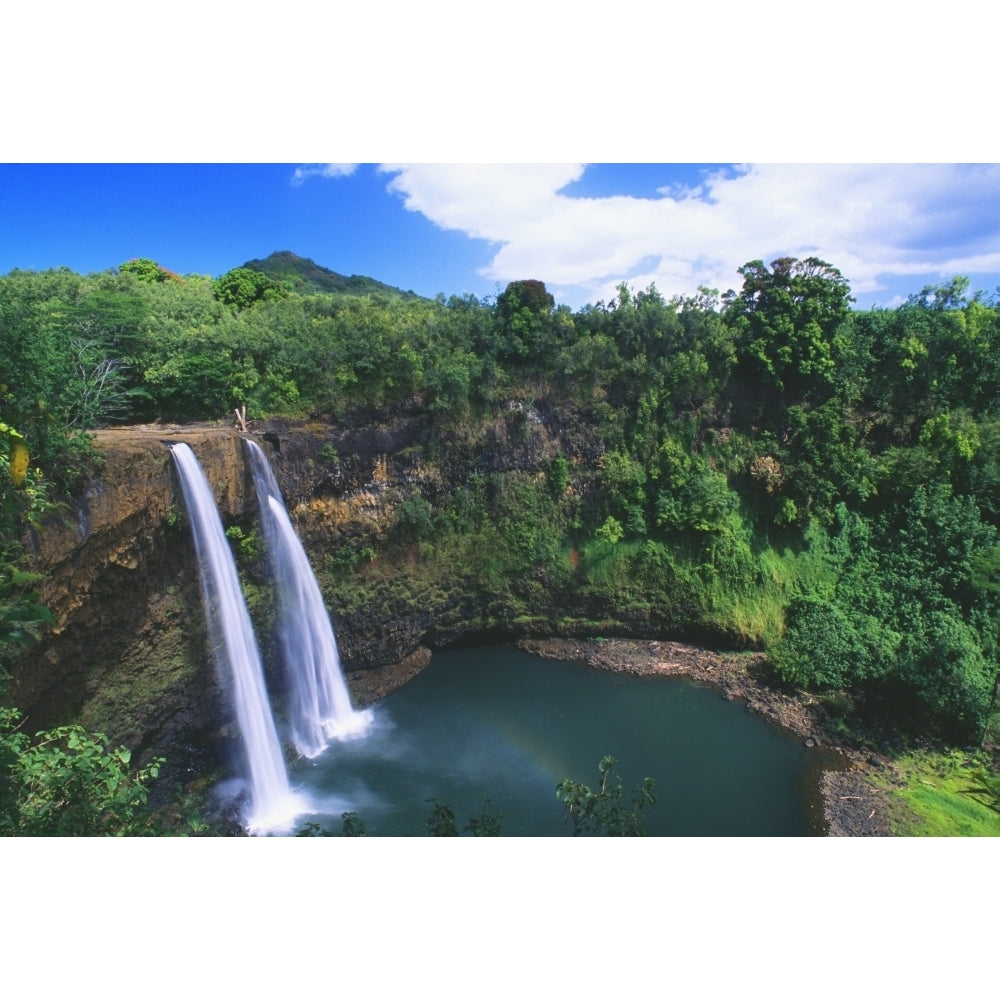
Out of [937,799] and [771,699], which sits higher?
[771,699]

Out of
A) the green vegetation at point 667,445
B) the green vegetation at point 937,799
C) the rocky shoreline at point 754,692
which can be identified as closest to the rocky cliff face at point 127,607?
the green vegetation at point 667,445

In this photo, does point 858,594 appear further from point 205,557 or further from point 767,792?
point 205,557

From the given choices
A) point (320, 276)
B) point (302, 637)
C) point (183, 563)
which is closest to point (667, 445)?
point (302, 637)

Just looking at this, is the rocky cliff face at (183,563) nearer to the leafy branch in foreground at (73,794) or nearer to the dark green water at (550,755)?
the dark green water at (550,755)

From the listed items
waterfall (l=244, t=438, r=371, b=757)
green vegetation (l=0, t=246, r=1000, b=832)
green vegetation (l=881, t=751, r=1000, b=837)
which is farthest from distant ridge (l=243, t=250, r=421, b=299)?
green vegetation (l=881, t=751, r=1000, b=837)

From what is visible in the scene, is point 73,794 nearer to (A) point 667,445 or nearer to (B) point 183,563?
(B) point 183,563
